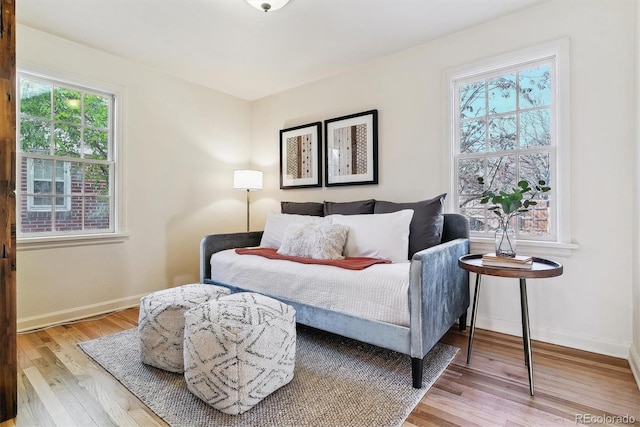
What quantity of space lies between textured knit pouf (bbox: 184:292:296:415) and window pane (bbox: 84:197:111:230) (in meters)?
1.93

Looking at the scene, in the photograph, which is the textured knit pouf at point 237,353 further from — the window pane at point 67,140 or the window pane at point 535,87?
the window pane at point 535,87

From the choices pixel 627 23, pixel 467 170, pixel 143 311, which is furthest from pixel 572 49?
pixel 143 311

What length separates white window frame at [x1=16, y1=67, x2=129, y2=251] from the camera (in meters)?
2.49

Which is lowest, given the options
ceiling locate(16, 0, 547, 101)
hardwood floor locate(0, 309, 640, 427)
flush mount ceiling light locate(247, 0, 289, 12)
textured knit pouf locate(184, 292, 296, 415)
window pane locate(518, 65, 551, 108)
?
hardwood floor locate(0, 309, 640, 427)

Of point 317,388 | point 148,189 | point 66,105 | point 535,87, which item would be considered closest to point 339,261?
point 317,388

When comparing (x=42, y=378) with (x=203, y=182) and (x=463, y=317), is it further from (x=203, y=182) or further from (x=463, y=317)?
(x=463, y=317)

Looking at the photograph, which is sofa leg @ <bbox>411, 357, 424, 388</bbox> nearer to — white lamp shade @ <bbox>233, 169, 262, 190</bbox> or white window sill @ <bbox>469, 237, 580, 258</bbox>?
white window sill @ <bbox>469, 237, 580, 258</bbox>

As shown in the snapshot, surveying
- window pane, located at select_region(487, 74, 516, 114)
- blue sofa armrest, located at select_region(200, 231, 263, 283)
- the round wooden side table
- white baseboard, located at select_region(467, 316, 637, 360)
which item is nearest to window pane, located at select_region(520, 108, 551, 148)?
window pane, located at select_region(487, 74, 516, 114)

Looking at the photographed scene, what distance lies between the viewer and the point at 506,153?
2.45 meters

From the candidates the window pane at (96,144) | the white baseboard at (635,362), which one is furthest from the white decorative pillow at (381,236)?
the window pane at (96,144)

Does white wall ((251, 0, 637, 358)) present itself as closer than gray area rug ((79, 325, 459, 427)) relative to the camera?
No

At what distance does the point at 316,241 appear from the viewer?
8.02 feet

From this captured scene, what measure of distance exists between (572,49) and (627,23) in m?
0.28

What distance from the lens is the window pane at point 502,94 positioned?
2438 mm
